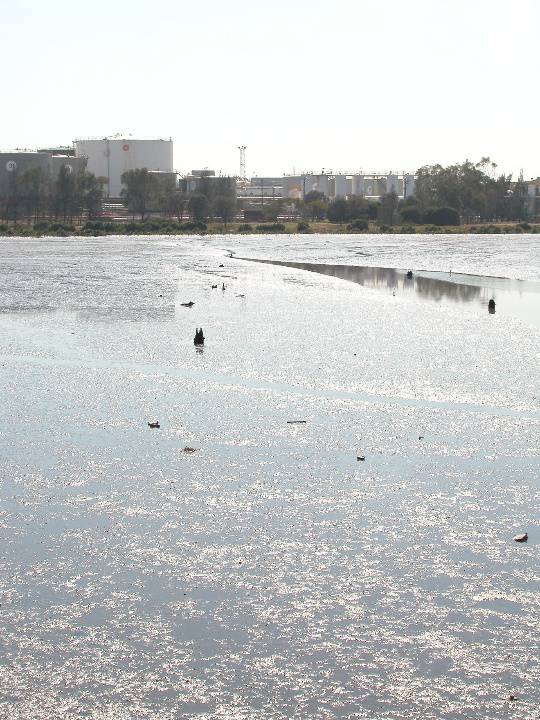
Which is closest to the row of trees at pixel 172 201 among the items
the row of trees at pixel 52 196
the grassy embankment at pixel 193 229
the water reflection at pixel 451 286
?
the grassy embankment at pixel 193 229

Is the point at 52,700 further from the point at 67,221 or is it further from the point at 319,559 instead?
the point at 67,221

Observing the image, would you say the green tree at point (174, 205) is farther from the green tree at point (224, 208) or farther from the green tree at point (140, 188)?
the green tree at point (224, 208)

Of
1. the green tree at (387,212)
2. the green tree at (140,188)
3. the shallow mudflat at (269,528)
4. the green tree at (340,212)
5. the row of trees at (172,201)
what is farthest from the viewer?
the green tree at (340,212)

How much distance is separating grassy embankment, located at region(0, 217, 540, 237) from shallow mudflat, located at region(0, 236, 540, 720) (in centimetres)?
11584

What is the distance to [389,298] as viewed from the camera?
5078 centimetres

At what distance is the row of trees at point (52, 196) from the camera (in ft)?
568

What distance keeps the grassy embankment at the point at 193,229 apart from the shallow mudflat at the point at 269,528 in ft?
380

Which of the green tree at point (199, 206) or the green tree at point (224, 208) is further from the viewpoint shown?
the green tree at point (199, 206)

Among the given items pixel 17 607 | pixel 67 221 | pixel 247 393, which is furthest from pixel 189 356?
pixel 67 221

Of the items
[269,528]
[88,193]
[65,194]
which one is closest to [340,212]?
[88,193]

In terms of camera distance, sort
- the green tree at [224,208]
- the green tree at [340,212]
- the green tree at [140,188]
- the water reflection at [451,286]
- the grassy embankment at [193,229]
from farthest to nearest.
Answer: the green tree at [340,212], the green tree at [140,188], the green tree at [224,208], the grassy embankment at [193,229], the water reflection at [451,286]

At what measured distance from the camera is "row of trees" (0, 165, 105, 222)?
173000 mm

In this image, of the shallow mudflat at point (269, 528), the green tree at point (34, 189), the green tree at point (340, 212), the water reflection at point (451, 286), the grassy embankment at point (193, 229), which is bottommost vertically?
the shallow mudflat at point (269, 528)

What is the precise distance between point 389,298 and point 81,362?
23581mm
